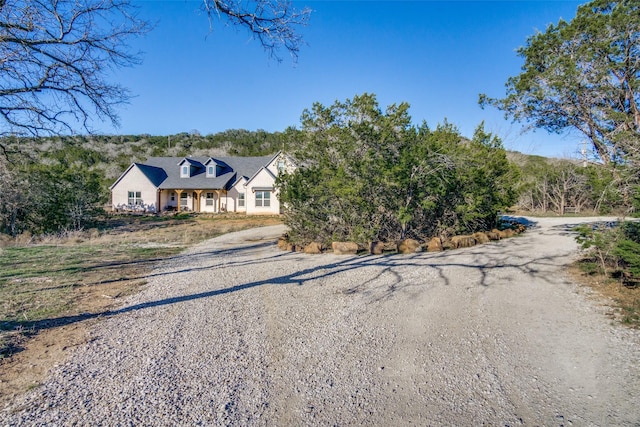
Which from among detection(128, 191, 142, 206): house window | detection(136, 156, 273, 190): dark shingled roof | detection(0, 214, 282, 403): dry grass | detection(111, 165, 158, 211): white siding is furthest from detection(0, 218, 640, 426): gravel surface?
detection(128, 191, 142, 206): house window

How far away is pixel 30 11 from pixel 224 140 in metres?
65.4

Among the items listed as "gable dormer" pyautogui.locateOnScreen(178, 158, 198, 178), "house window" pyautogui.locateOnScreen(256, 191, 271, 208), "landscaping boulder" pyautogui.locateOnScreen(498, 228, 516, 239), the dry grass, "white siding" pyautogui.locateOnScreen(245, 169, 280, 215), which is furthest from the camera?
"gable dormer" pyautogui.locateOnScreen(178, 158, 198, 178)

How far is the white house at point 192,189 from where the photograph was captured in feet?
101

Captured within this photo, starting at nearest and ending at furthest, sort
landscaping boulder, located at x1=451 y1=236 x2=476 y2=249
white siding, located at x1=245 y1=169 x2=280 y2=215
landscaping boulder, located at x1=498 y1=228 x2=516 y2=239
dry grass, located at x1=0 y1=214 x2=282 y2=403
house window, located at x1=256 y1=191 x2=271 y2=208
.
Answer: dry grass, located at x1=0 y1=214 x2=282 y2=403
landscaping boulder, located at x1=451 y1=236 x2=476 y2=249
landscaping boulder, located at x1=498 y1=228 x2=516 y2=239
white siding, located at x1=245 y1=169 x2=280 y2=215
house window, located at x1=256 y1=191 x2=271 y2=208

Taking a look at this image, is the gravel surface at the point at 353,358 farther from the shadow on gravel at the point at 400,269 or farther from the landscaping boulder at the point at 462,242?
the landscaping boulder at the point at 462,242

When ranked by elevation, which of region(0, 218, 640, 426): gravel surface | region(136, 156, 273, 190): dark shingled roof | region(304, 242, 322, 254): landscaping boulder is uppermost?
region(136, 156, 273, 190): dark shingled roof

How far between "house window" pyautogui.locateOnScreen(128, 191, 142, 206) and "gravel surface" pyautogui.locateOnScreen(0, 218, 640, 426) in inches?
1145

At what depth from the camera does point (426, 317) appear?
16.6ft

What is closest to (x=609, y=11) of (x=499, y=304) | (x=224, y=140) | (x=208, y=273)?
(x=499, y=304)

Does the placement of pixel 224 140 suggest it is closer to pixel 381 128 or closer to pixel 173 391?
pixel 381 128

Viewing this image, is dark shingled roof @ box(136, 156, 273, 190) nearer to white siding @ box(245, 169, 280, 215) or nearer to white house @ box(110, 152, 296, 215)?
white house @ box(110, 152, 296, 215)

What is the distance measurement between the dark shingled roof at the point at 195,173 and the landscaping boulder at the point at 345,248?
2300 cm

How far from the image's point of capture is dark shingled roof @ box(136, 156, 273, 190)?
32.4 meters

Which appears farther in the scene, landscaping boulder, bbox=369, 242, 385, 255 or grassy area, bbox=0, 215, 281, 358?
landscaping boulder, bbox=369, 242, 385, 255
